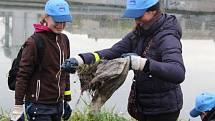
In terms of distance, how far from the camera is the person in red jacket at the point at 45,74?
4594 mm

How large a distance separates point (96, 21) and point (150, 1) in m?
14.6

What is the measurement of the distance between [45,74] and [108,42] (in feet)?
28.2

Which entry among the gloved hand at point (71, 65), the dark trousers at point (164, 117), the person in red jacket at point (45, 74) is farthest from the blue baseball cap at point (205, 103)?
the person in red jacket at point (45, 74)

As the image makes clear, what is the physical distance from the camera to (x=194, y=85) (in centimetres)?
938

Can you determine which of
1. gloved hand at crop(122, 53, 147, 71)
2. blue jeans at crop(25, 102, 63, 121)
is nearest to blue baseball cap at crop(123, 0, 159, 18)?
gloved hand at crop(122, 53, 147, 71)

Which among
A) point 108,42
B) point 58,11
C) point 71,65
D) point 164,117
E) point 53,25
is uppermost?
point 58,11

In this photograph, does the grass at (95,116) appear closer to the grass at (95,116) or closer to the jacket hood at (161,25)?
the grass at (95,116)

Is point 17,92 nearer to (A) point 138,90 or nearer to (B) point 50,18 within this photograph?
(B) point 50,18

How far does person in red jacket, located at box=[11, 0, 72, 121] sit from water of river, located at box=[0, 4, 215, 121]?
44.4 inches

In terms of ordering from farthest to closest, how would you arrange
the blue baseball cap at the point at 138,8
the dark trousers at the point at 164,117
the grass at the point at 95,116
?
the grass at the point at 95,116, the dark trousers at the point at 164,117, the blue baseball cap at the point at 138,8

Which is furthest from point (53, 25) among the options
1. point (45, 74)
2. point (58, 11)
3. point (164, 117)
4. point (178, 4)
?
point (178, 4)

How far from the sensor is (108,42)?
521 inches

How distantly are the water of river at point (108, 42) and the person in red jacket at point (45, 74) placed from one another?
1.13m

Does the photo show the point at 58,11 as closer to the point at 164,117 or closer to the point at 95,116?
the point at 164,117
